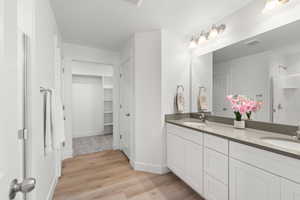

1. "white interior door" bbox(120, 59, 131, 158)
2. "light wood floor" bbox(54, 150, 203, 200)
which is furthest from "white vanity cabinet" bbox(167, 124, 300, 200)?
"white interior door" bbox(120, 59, 131, 158)

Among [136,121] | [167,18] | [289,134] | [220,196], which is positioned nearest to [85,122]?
[136,121]

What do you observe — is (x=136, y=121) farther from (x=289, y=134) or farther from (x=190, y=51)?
(x=289, y=134)

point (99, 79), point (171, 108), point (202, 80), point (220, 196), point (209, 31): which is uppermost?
point (209, 31)

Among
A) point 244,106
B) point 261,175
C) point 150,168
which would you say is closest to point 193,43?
point 244,106

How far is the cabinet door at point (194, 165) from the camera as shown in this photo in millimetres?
1538

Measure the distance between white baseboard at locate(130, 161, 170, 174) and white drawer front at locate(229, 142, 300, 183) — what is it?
4.21ft

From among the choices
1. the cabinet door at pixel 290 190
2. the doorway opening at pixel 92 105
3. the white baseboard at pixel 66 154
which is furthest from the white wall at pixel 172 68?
the doorway opening at pixel 92 105

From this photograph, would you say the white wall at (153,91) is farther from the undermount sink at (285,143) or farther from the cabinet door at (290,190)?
the cabinet door at (290,190)

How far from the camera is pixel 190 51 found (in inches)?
97.3

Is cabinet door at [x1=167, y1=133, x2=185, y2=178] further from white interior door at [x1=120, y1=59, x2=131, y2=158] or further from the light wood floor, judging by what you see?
white interior door at [x1=120, y1=59, x2=131, y2=158]

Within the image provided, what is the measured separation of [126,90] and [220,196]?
2212mm

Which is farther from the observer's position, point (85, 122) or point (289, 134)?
point (85, 122)

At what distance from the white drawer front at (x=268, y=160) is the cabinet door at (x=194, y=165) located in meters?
0.42

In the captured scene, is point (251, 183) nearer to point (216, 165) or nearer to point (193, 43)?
point (216, 165)
